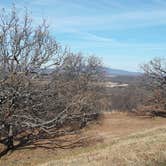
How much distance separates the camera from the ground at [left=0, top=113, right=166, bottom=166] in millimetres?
11508

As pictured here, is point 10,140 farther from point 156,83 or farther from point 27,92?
point 156,83

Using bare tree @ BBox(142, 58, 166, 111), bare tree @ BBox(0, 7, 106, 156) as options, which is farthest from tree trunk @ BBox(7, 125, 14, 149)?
bare tree @ BBox(142, 58, 166, 111)

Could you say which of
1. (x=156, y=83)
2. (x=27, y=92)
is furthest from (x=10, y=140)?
(x=156, y=83)

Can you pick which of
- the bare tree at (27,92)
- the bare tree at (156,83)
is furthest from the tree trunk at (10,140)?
the bare tree at (156,83)

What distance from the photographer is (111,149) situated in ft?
48.2

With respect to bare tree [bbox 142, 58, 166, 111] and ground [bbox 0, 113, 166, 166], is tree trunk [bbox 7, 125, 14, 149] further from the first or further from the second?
bare tree [bbox 142, 58, 166, 111]

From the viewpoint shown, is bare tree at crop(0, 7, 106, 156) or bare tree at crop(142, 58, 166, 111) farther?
bare tree at crop(142, 58, 166, 111)

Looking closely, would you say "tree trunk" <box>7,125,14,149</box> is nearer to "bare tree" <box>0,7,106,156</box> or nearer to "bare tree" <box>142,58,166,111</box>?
"bare tree" <box>0,7,106,156</box>

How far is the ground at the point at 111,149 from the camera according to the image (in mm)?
11508

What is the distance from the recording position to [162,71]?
34.4 m

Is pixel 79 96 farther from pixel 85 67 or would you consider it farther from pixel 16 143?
pixel 85 67

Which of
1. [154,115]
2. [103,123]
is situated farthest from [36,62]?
[154,115]

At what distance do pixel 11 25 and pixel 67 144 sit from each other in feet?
20.5

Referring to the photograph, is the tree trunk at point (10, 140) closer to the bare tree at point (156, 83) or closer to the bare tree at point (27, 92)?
the bare tree at point (27, 92)
